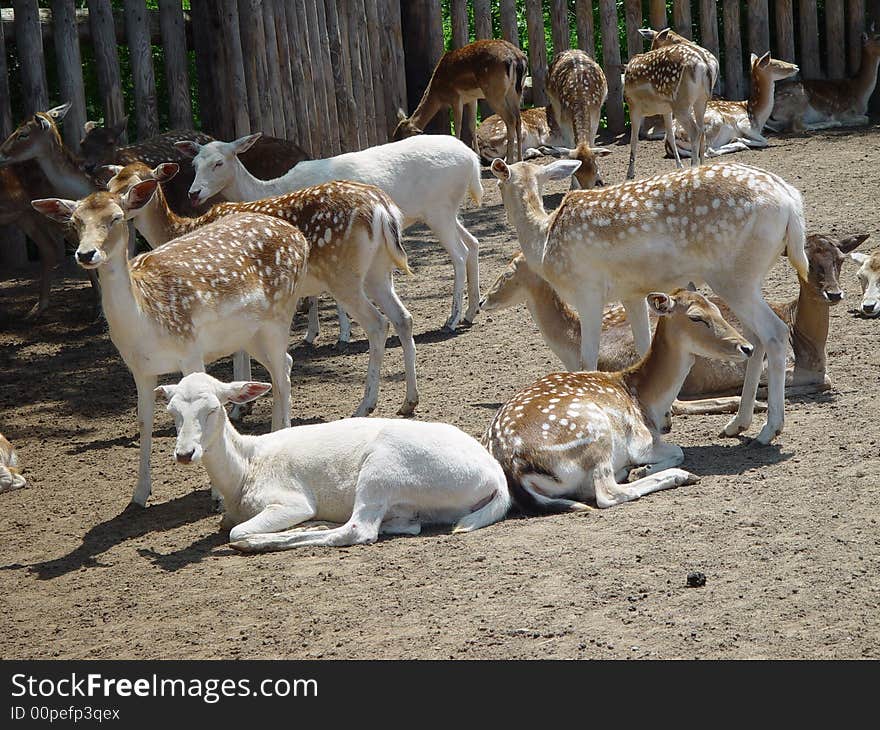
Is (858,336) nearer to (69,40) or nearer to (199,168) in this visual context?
(199,168)

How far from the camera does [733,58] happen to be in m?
17.2

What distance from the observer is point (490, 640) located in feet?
15.9

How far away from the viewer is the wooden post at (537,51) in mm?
16078

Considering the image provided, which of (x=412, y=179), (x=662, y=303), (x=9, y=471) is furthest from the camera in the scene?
(x=412, y=179)

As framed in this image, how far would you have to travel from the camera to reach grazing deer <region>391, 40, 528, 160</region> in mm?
14438

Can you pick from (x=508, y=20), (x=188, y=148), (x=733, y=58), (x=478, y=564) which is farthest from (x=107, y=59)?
(x=478, y=564)

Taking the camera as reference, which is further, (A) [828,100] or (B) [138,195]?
(A) [828,100]

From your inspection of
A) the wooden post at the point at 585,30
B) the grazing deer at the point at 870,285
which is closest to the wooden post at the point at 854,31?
the wooden post at the point at 585,30

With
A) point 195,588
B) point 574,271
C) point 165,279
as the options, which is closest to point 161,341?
point 165,279

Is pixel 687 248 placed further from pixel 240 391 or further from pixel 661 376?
pixel 240 391

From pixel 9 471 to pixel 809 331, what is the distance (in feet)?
16.0

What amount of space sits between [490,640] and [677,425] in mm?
3270

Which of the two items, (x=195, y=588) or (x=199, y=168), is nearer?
(x=195, y=588)

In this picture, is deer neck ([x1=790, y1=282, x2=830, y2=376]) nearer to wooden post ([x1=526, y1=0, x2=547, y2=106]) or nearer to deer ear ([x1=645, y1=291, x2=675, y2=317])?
deer ear ([x1=645, y1=291, x2=675, y2=317])
